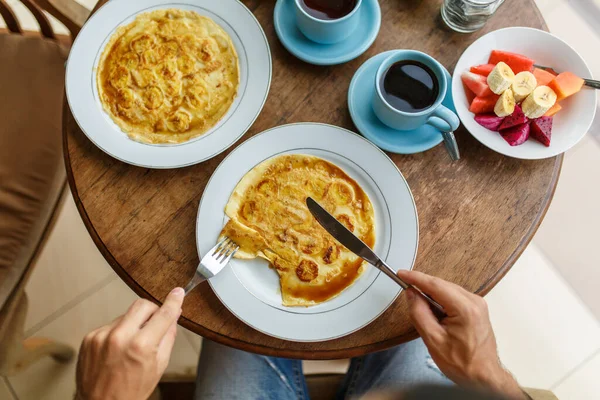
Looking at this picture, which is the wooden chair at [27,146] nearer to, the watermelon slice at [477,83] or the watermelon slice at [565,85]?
the watermelon slice at [477,83]

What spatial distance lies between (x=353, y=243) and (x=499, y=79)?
0.51 m

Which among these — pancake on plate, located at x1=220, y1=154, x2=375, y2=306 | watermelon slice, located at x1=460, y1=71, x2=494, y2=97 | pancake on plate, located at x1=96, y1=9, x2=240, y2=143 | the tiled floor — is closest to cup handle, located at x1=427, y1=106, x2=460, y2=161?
watermelon slice, located at x1=460, y1=71, x2=494, y2=97

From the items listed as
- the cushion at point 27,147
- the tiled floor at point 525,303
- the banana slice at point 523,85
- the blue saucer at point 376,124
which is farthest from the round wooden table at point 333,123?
the tiled floor at point 525,303

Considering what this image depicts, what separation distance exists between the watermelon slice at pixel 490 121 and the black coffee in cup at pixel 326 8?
0.42m

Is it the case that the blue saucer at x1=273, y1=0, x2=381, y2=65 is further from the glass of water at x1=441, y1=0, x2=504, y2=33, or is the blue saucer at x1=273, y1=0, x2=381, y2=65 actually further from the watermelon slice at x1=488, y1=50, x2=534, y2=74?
the watermelon slice at x1=488, y1=50, x2=534, y2=74

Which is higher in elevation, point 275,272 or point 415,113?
point 415,113

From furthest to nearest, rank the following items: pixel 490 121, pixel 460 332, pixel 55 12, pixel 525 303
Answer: pixel 525 303, pixel 55 12, pixel 490 121, pixel 460 332

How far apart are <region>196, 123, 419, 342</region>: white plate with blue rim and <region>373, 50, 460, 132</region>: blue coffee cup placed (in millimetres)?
83

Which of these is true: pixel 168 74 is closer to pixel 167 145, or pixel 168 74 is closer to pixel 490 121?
pixel 167 145

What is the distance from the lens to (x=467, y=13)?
1.30 metres

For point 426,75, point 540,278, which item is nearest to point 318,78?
point 426,75

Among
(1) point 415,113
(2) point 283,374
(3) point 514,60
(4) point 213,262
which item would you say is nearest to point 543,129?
(3) point 514,60

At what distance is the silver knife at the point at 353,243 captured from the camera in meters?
1.13

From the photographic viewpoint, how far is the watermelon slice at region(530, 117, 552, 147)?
3.96 feet
